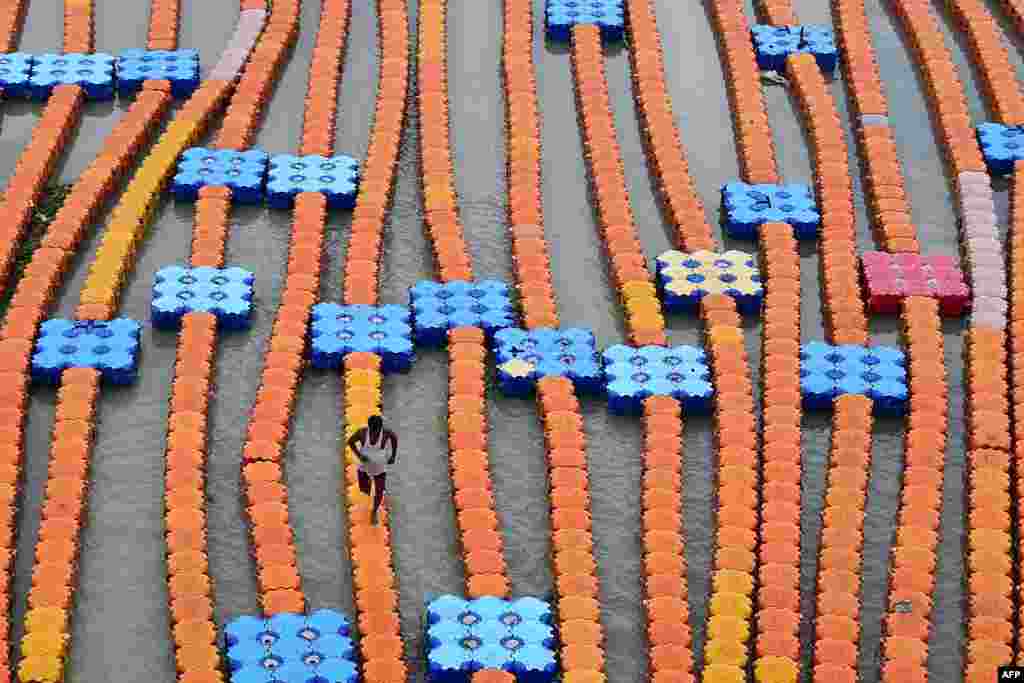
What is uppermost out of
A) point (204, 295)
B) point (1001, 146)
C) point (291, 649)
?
point (1001, 146)

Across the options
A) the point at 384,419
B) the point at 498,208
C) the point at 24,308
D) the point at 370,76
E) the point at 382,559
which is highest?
the point at 370,76

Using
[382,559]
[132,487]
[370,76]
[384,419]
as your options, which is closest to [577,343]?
[384,419]

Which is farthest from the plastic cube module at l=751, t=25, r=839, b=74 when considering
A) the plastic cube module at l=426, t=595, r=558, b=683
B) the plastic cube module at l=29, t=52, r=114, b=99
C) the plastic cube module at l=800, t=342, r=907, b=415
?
the plastic cube module at l=426, t=595, r=558, b=683

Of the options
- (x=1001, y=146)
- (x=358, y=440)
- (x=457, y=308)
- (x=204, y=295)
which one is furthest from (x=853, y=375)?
(x=204, y=295)

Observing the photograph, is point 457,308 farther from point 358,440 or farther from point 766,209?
point 766,209

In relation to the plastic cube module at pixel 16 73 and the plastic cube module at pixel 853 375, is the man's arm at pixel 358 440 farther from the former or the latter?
the plastic cube module at pixel 16 73

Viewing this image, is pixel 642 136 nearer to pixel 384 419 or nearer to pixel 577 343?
pixel 577 343
